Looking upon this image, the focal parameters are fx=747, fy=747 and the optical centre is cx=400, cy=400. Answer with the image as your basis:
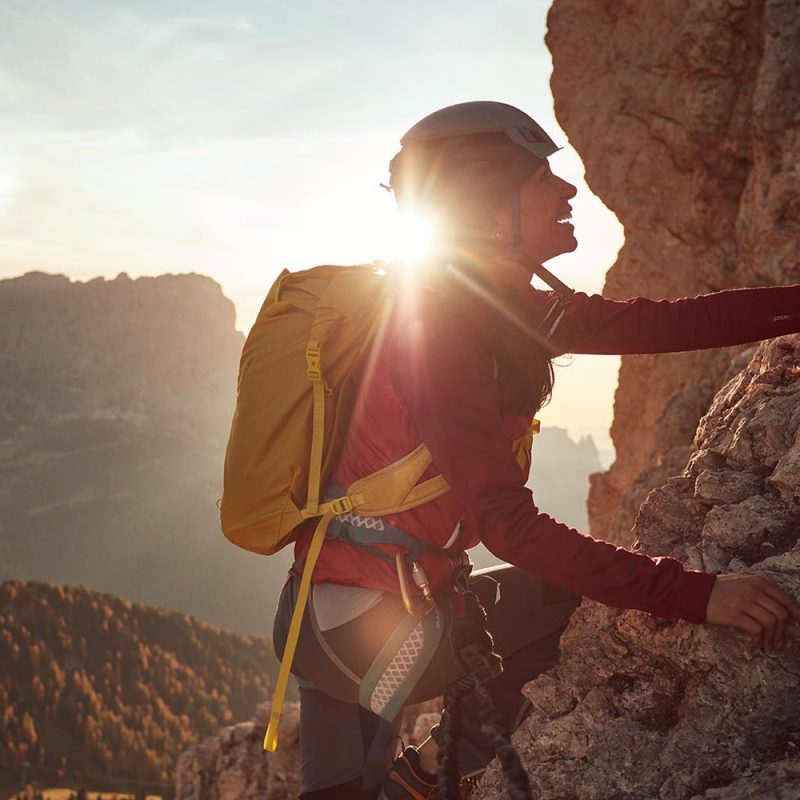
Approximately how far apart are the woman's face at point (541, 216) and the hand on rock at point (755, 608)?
1.67 meters

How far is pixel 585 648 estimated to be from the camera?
3682 mm

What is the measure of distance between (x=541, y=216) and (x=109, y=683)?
227 feet

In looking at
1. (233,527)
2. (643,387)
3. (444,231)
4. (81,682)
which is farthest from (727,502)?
(81,682)

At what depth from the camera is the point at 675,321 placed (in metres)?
4.14

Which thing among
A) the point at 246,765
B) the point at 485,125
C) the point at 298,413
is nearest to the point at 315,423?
the point at 298,413

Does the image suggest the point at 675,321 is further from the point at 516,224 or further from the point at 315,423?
the point at 315,423

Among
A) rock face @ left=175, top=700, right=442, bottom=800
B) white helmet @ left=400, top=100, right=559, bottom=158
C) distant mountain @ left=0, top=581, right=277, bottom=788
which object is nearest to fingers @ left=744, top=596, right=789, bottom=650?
white helmet @ left=400, top=100, right=559, bottom=158

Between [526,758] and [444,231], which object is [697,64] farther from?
[526,758]

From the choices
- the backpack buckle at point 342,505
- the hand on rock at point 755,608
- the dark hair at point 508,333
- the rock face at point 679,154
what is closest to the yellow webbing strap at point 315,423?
the backpack buckle at point 342,505

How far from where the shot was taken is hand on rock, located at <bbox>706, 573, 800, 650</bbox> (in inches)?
109

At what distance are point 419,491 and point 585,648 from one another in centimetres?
123

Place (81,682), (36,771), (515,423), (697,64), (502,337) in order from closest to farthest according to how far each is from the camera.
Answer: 1. (502,337)
2. (515,423)
3. (697,64)
4. (36,771)
5. (81,682)

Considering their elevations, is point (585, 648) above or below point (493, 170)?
below

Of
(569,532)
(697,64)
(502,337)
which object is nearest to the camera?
(569,532)
